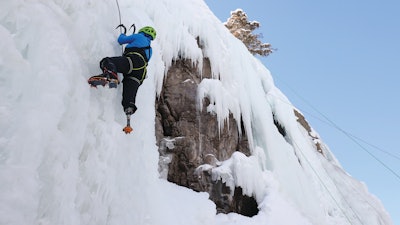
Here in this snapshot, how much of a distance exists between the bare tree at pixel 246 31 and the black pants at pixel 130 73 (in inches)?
476

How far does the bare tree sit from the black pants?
1209 cm

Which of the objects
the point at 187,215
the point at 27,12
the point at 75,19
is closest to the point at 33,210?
the point at 27,12

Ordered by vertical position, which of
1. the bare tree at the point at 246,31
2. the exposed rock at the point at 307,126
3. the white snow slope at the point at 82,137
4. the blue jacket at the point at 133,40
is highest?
the bare tree at the point at 246,31

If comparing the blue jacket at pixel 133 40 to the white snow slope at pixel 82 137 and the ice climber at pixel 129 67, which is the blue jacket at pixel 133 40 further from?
the white snow slope at pixel 82 137

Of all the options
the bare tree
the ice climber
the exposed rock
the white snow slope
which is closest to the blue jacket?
the ice climber

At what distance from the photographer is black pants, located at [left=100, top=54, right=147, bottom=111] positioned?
335 centimetres

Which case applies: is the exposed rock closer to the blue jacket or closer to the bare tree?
the bare tree

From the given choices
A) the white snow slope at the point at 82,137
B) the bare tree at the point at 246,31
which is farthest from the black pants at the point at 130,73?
the bare tree at the point at 246,31

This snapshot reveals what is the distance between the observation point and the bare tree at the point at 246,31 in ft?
49.8

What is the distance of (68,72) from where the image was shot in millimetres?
2658

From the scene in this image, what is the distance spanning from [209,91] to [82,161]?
15.7ft

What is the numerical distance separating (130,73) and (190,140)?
11.5ft

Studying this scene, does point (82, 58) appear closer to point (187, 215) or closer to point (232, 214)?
point (187, 215)

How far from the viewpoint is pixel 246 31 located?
1513 cm
